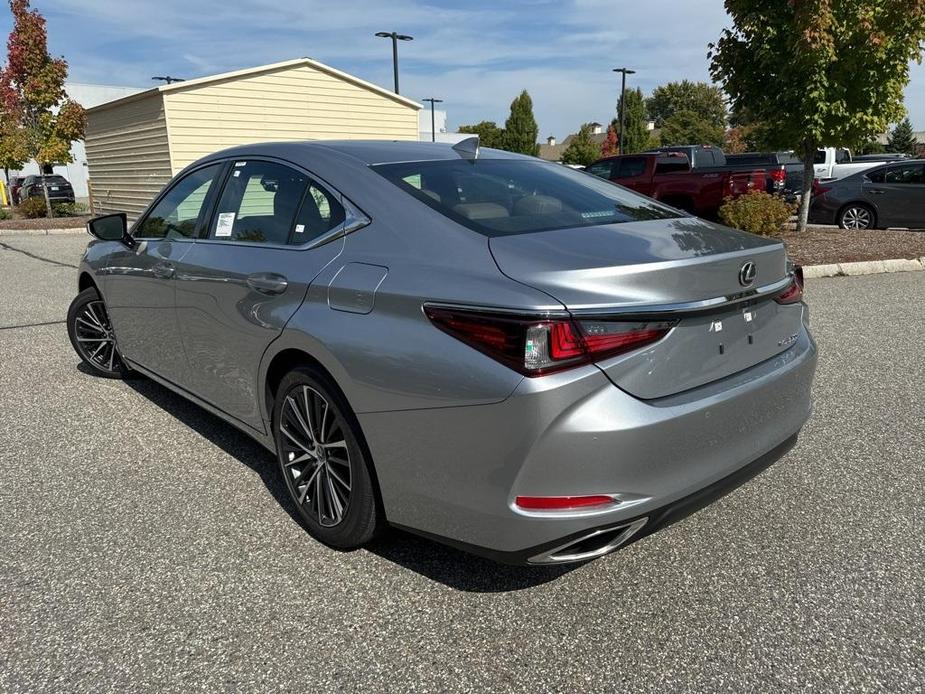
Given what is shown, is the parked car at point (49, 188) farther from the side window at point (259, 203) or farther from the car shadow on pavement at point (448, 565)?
the car shadow on pavement at point (448, 565)

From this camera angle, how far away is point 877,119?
1188cm

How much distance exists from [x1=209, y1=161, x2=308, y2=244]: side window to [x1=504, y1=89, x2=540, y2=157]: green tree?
5834 centimetres

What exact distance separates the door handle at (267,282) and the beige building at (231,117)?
15.0 metres

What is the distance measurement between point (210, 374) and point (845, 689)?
2.90 metres

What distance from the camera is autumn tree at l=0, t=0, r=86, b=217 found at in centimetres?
2058

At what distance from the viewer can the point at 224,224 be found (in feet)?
11.8

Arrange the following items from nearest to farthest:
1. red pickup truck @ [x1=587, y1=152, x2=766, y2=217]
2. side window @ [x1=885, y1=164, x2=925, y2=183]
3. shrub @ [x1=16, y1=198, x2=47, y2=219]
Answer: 1. red pickup truck @ [x1=587, y1=152, x2=766, y2=217]
2. side window @ [x1=885, y1=164, x2=925, y2=183]
3. shrub @ [x1=16, y1=198, x2=47, y2=219]

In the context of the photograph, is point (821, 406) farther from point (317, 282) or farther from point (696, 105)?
point (696, 105)

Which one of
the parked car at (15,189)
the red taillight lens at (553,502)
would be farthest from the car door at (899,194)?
the parked car at (15,189)

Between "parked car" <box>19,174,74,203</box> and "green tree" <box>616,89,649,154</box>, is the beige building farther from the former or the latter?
"green tree" <box>616,89,649,154</box>

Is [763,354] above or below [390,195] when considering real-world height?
below

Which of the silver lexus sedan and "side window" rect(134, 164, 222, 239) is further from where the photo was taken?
"side window" rect(134, 164, 222, 239)

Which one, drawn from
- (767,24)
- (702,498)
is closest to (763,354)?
(702,498)

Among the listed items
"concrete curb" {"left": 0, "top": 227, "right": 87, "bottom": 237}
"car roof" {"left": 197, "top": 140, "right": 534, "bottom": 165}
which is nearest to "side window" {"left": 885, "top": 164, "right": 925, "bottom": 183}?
"car roof" {"left": 197, "top": 140, "right": 534, "bottom": 165}
